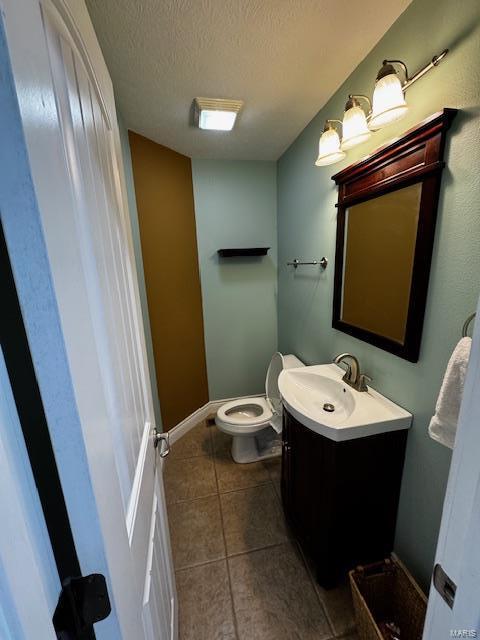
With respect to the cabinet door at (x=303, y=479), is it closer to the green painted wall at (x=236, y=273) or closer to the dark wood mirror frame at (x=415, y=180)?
the dark wood mirror frame at (x=415, y=180)

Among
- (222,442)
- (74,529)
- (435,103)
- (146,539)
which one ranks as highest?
(435,103)

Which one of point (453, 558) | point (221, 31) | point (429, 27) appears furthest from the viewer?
point (221, 31)

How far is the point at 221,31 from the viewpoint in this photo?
3.43ft

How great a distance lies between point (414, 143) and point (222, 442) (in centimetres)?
237

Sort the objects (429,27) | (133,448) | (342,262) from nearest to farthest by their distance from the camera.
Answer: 1. (133,448)
2. (429,27)
3. (342,262)

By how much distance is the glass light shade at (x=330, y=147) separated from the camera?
4.15 ft

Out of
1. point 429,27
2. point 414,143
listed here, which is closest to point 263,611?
point 414,143

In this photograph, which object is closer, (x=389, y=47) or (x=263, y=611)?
(x=389, y=47)

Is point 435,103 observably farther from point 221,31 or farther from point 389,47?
point 221,31

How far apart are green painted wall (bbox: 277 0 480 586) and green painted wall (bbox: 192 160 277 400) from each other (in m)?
0.80

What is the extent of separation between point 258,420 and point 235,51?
2.14m

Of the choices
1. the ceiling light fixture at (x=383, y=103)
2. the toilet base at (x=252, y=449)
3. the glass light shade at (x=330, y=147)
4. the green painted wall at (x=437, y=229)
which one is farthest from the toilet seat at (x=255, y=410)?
the ceiling light fixture at (x=383, y=103)

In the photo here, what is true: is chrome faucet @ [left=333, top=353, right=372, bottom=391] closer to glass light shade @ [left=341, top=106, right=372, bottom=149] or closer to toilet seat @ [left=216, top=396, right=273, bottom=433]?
toilet seat @ [left=216, top=396, right=273, bottom=433]

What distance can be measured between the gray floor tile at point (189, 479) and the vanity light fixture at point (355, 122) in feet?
7.34
